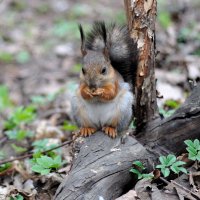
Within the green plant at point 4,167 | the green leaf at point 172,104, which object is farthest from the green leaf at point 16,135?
the green leaf at point 172,104

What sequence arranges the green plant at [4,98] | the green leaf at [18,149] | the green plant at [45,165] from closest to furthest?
1. the green plant at [45,165]
2. the green leaf at [18,149]
3. the green plant at [4,98]

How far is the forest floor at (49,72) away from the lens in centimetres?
335

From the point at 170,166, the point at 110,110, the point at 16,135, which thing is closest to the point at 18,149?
the point at 16,135

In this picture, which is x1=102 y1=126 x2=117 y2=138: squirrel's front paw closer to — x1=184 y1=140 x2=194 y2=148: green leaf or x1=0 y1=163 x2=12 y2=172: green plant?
x1=184 y1=140 x2=194 y2=148: green leaf

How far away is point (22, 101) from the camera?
18.1ft

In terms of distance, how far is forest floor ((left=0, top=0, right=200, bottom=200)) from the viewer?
335 cm

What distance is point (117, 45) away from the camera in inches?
126

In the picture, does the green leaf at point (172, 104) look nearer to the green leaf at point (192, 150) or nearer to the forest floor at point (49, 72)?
the forest floor at point (49, 72)

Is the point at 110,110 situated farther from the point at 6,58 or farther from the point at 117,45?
the point at 6,58

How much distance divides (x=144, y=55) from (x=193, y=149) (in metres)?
0.69

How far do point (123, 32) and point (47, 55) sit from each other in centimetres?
400

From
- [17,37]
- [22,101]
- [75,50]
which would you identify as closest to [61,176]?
[22,101]

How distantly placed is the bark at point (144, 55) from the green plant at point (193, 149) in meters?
0.46

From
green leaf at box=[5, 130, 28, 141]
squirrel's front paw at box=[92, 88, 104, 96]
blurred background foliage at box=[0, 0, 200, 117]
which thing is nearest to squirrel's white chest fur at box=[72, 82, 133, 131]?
squirrel's front paw at box=[92, 88, 104, 96]
